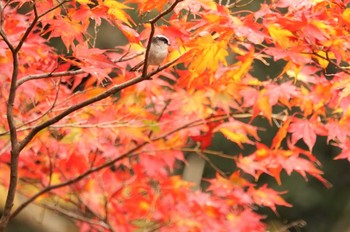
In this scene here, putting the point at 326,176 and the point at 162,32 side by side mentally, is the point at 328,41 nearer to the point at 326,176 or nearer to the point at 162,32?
the point at 162,32

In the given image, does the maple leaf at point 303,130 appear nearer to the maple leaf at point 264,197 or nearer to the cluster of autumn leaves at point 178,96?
the cluster of autumn leaves at point 178,96

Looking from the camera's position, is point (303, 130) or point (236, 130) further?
point (236, 130)

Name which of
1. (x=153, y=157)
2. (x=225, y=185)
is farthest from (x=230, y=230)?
(x=153, y=157)

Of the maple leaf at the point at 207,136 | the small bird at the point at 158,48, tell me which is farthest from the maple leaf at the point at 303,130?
the small bird at the point at 158,48

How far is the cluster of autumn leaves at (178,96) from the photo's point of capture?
7.29 feet

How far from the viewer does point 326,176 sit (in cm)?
708

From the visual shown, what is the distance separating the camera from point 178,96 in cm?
332

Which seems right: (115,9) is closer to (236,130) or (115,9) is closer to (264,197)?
(236,130)

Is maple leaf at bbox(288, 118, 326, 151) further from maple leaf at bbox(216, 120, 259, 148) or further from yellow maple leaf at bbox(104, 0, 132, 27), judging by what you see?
yellow maple leaf at bbox(104, 0, 132, 27)

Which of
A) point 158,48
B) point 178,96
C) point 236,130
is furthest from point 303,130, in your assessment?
point 158,48

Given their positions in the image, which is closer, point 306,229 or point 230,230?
point 230,230

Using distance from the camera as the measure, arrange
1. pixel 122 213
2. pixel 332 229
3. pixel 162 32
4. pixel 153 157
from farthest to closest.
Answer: pixel 332 229 < pixel 122 213 < pixel 153 157 < pixel 162 32

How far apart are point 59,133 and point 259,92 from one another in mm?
1164

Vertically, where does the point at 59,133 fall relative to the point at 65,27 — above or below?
below
